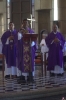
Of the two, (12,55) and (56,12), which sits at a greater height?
(56,12)

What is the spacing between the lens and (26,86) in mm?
7219

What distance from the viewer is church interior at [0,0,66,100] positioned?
657 cm

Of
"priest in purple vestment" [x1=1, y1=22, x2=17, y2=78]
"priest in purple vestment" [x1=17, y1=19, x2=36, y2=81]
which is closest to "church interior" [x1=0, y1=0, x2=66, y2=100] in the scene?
"priest in purple vestment" [x1=1, y1=22, x2=17, y2=78]

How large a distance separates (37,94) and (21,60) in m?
1.54

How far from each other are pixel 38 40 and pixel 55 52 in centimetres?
520

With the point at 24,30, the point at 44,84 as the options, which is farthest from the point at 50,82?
the point at 24,30

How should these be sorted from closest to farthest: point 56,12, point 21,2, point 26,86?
point 26,86, point 56,12, point 21,2

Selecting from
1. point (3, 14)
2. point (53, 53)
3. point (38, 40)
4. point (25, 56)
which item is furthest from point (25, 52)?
point (3, 14)

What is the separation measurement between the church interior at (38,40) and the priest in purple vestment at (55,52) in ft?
0.51

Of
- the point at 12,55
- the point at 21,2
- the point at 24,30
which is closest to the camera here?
the point at 24,30

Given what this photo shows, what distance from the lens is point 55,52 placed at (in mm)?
9133

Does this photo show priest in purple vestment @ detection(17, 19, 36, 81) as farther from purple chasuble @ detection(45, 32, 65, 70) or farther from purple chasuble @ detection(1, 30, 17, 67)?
purple chasuble @ detection(45, 32, 65, 70)

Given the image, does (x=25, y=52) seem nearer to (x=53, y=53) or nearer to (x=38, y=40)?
(x=53, y=53)

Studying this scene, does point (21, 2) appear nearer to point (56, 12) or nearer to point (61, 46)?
point (56, 12)
